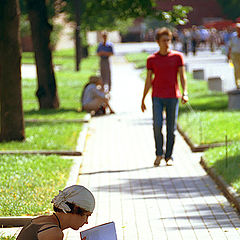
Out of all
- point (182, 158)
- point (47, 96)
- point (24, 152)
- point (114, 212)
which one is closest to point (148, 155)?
point (182, 158)

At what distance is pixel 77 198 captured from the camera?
201 inches

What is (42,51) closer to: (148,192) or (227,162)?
(227,162)

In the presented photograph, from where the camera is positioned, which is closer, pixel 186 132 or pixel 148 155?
pixel 148 155

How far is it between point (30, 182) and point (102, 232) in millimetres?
4528

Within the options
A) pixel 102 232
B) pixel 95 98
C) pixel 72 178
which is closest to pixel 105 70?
pixel 95 98

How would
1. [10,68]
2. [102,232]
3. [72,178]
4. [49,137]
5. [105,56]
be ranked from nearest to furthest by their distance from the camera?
[102,232], [72,178], [10,68], [49,137], [105,56]

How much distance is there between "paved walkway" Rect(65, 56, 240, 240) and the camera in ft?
25.7

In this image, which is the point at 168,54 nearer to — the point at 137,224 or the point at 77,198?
the point at 137,224

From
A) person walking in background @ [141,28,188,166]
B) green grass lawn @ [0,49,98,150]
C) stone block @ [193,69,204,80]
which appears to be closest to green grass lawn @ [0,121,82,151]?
green grass lawn @ [0,49,98,150]

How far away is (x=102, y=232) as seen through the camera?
212 inches

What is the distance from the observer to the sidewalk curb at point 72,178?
7969 millimetres

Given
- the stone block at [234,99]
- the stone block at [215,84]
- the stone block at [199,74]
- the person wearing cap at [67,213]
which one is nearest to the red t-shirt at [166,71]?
the person wearing cap at [67,213]

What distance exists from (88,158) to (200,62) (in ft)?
110

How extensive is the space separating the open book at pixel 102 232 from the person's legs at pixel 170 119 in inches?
242
